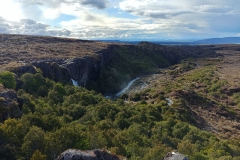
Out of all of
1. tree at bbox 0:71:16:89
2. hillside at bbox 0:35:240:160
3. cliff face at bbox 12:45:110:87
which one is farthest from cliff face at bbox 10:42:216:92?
tree at bbox 0:71:16:89

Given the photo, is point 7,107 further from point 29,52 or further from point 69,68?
point 29,52

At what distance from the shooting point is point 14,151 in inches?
589

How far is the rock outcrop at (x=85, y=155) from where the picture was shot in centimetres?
1231

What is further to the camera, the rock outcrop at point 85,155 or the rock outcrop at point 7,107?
the rock outcrop at point 7,107

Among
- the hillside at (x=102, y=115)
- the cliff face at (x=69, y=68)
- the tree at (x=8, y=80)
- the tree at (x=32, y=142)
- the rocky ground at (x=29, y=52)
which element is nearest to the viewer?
the tree at (x=32, y=142)

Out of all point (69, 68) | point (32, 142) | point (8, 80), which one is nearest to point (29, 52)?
point (69, 68)

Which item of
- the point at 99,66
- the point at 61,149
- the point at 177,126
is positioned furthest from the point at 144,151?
the point at 99,66

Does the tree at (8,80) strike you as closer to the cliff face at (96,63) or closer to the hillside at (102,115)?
the hillside at (102,115)

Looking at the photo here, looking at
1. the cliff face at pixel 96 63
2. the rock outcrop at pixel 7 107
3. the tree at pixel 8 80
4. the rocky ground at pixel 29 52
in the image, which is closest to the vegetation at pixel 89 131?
the rock outcrop at pixel 7 107

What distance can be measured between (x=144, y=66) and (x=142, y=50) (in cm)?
3126

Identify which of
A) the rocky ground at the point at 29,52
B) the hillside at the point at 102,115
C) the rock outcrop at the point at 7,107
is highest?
the rocky ground at the point at 29,52

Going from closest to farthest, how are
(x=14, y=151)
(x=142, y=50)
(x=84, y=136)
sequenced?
(x=14, y=151) → (x=84, y=136) → (x=142, y=50)

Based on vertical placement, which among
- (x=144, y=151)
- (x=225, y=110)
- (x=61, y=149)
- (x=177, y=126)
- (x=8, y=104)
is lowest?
(x=225, y=110)

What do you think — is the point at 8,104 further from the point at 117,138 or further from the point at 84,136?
the point at 117,138
